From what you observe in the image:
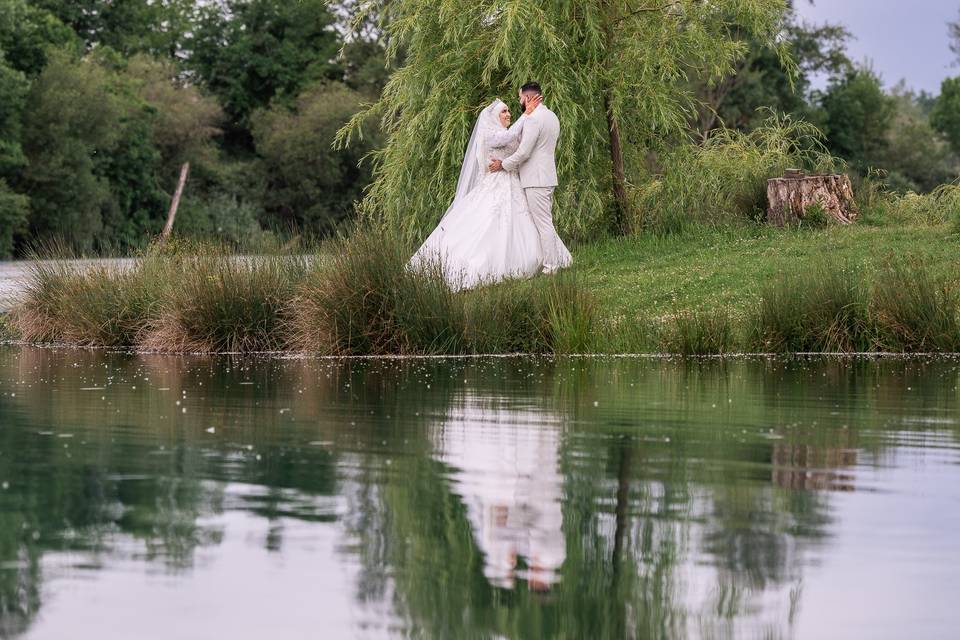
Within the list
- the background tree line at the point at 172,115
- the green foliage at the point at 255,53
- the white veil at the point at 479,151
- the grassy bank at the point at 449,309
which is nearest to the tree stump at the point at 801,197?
the white veil at the point at 479,151

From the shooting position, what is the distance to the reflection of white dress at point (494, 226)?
20.6 metres

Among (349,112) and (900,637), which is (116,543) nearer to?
(900,637)

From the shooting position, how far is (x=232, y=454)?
8133mm

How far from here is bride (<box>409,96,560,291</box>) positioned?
67.6 feet

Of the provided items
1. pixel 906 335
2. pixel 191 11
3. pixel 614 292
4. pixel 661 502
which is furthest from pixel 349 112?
pixel 661 502

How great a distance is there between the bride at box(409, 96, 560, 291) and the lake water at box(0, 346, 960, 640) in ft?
30.1

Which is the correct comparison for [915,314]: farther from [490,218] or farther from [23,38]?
[23,38]

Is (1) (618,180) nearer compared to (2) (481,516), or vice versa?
(2) (481,516)

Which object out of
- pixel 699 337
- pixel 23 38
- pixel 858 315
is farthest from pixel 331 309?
pixel 23 38

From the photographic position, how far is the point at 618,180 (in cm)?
2488

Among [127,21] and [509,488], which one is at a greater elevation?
[127,21]

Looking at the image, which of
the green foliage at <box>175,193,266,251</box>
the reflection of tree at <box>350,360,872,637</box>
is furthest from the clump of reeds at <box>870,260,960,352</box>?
the green foliage at <box>175,193,266,251</box>

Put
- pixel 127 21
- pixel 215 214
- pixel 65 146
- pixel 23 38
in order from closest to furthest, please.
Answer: pixel 65 146 → pixel 23 38 → pixel 215 214 → pixel 127 21

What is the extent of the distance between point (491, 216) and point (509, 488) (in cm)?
1415
